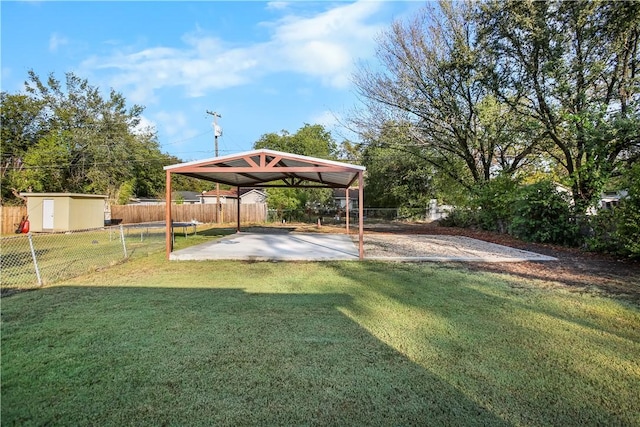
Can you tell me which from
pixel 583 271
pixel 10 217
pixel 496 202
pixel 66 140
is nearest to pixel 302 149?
pixel 66 140

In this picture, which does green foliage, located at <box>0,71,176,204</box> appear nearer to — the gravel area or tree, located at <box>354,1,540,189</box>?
tree, located at <box>354,1,540,189</box>

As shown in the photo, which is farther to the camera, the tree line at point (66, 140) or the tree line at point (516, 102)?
the tree line at point (66, 140)

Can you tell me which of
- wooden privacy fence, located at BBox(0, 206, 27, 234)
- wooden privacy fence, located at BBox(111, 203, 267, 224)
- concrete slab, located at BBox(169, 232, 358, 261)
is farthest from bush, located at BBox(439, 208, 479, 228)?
wooden privacy fence, located at BBox(0, 206, 27, 234)

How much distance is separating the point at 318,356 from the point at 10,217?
2109 cm

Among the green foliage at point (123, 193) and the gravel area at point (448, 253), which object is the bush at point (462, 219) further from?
the green foliage at point (123, 193)

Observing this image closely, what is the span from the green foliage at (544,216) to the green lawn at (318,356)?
6.09m

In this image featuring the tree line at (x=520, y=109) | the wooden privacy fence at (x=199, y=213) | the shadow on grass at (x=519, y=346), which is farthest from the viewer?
the wooden privacy fence at (x=199, y=213)

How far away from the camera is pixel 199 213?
79.2 ft

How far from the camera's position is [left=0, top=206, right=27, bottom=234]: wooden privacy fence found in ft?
55.0

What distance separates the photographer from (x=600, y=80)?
10703 millimetres

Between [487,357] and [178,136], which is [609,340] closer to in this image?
[487,357]

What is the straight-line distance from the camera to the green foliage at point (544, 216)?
1005 cm

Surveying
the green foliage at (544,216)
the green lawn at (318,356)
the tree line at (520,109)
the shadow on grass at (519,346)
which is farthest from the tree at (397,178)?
the green lawn at (318,356)

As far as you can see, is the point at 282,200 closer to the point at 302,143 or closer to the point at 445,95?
the point at 445,95
